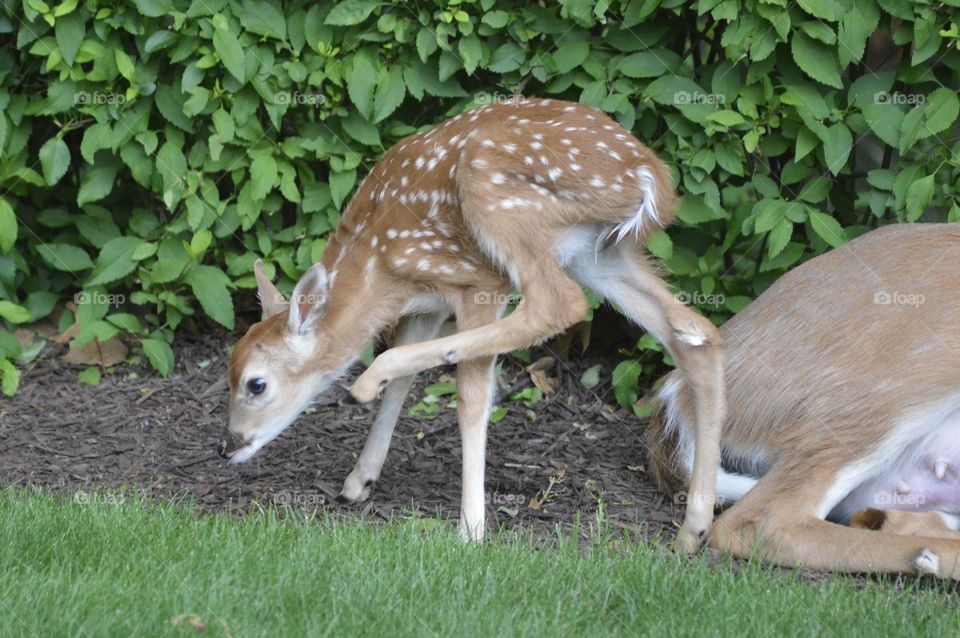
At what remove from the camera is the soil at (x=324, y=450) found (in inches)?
212

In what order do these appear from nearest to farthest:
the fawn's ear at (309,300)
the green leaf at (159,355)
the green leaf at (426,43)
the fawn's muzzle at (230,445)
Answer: the fawn's ear at (309,300)
the fawn's muzzle at (230,445)
the green leaf at (426,43)
the green leaf at (159,355)

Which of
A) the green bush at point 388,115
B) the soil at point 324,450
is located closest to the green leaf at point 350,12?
the green bush at point 388,115

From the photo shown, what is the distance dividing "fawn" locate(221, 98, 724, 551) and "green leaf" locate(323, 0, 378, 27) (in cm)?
110

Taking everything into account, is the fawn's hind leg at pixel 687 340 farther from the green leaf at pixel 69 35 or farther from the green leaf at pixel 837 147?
the green leaf at pixel 69 35

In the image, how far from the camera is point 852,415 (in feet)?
15.6

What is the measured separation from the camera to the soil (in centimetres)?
538

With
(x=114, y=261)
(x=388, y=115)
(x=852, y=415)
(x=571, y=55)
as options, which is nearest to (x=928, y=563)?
(x=852, y=415)

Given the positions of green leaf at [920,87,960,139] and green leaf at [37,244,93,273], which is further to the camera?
green leaf at [37,244,93,273]

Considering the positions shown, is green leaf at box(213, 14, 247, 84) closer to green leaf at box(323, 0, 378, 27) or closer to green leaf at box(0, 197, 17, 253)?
green leaf at box(323, 0, 378, 27)

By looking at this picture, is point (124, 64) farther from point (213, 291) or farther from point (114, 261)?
point (213, 291)

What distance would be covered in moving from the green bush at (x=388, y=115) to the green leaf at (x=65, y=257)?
0.5 inches

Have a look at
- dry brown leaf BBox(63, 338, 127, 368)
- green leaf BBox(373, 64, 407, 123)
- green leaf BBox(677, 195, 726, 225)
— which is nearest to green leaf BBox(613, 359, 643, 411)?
green leaf BBox(677, 195, 726, 225)

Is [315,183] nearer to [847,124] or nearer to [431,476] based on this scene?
[431,476]

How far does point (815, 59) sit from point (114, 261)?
3.60 m
